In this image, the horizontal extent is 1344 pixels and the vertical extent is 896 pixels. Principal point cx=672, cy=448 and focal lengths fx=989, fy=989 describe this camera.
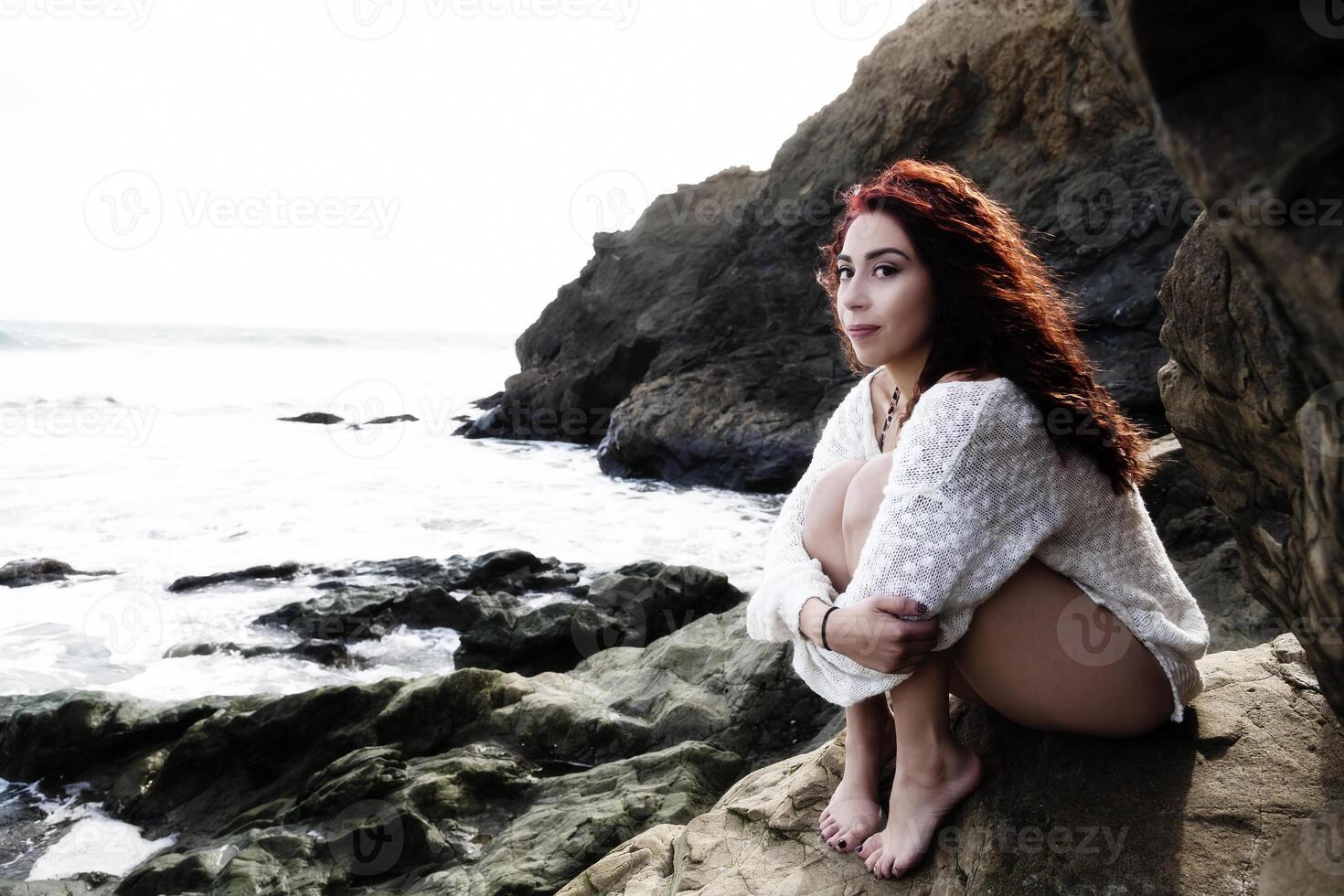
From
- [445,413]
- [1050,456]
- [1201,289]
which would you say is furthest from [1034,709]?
[445,413]

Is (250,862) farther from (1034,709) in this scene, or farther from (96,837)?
(1034,709)

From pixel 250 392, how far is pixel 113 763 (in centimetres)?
2380

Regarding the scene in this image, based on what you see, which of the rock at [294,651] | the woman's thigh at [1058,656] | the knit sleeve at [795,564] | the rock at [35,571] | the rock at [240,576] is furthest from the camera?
the rock at [35,571]

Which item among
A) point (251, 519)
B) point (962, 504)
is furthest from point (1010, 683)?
point (251, 519)

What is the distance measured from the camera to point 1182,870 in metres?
1.85

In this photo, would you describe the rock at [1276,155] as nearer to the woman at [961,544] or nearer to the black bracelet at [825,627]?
the woman at [961,544]

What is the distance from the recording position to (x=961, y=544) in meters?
1.92

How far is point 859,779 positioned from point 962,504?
2.67 feet

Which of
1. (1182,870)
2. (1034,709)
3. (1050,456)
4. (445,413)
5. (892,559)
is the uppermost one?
(1050,456)

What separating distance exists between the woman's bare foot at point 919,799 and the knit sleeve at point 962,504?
0.32 metres

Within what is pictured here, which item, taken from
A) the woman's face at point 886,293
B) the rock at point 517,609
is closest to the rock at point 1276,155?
the woman's face at point 886,293

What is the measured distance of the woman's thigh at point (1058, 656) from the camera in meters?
2.02

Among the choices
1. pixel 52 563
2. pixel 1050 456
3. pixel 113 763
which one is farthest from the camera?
pixel 52 563

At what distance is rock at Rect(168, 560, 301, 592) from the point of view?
25.6ft
